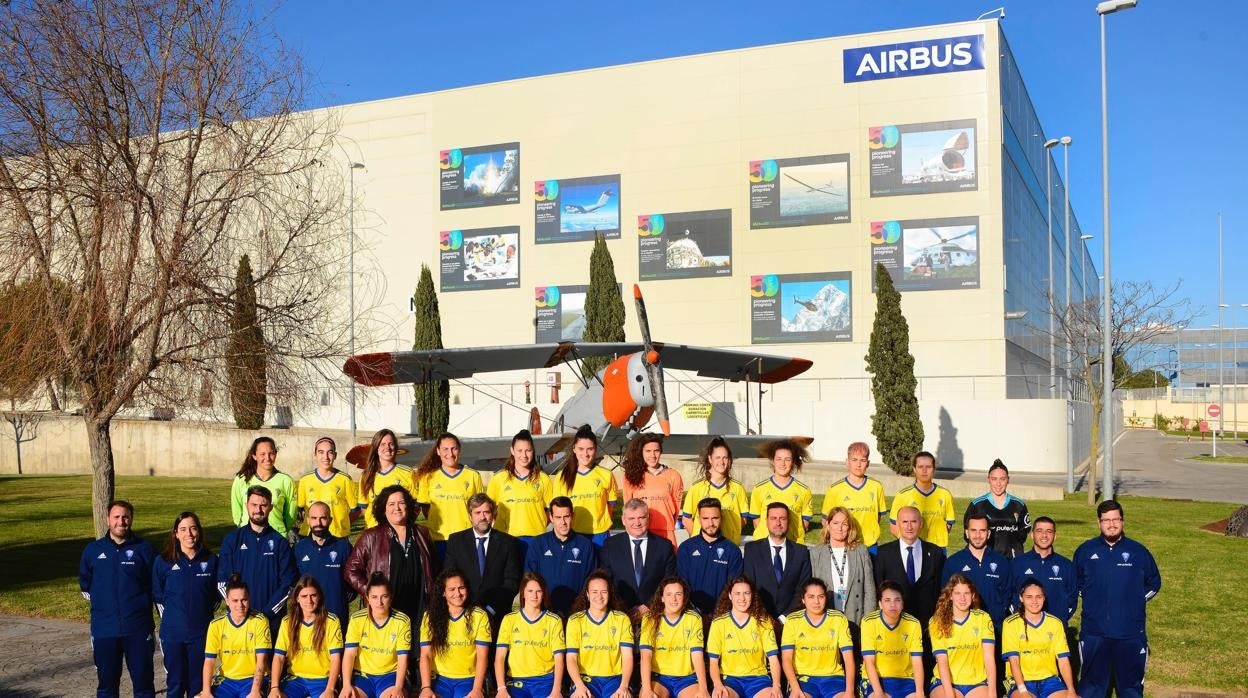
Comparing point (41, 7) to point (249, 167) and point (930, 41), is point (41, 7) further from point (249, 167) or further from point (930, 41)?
point (930, 41)

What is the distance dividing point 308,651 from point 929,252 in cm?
2515

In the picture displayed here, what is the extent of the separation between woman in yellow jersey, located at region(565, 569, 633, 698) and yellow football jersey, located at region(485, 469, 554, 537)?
4.61 feet

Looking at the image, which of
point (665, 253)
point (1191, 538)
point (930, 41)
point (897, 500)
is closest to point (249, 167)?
point (897, 500)

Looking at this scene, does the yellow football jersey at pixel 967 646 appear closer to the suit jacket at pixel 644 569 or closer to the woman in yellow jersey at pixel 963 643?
the woman in yellow jersey at pixel 963 643

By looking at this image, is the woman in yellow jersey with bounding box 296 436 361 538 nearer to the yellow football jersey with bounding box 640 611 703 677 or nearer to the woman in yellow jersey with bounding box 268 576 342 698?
the woman in yellow jersey with bounding box 268 576 342 698

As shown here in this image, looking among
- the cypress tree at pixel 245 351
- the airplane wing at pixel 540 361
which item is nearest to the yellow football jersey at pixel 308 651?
the cypress tree at pixel 245 351

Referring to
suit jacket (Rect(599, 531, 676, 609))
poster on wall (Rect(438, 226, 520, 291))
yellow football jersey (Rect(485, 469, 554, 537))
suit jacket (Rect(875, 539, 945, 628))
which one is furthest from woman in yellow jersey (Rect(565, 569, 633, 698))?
poster on wall (Rect(438, 226, 520, 291))

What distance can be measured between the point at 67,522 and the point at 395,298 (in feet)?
58.5

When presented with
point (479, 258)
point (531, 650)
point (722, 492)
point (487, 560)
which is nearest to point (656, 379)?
point (722, 492)

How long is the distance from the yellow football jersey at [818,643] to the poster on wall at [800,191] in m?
23.8

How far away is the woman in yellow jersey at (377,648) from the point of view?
618 cm

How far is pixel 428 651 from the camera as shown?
20.5 feet

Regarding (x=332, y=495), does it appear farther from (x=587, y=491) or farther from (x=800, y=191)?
→ (x=800, y=191)

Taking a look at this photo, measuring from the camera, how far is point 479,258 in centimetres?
3288
